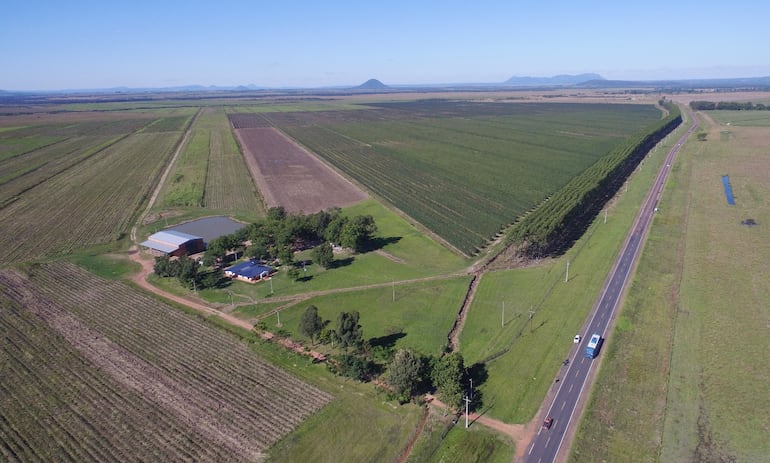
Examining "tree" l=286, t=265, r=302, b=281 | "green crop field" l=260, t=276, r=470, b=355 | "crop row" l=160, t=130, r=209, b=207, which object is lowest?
"green crop field" l=260, t=276, r=470, b=355

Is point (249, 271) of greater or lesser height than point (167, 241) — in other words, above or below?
below

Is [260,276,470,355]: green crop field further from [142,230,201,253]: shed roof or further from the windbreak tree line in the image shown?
[142,230,201,253]: shed roof

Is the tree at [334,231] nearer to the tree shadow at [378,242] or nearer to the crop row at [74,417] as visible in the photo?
the tree shadow at [378,242]

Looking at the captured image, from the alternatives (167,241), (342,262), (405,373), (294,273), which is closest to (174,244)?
(167,241)

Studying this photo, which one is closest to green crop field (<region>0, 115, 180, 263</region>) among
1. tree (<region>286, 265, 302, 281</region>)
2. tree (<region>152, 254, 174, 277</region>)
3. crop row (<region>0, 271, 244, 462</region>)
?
tree (<region>152, 254, 174, 277</region>)

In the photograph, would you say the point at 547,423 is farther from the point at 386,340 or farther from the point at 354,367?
the point at 386,340

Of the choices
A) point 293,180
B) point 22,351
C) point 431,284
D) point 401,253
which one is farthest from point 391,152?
point 22,351
